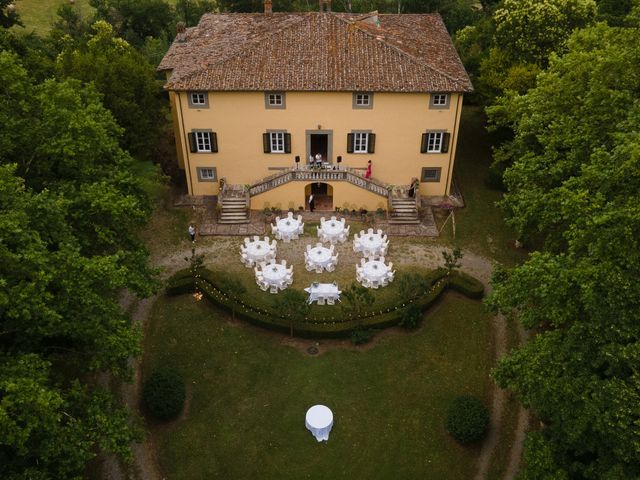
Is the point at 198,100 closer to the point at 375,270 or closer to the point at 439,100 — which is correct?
the point at 439,100

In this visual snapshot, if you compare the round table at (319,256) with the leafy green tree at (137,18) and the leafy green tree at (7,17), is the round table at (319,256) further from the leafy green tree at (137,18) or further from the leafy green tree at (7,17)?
the leafy green tree at (137,18)

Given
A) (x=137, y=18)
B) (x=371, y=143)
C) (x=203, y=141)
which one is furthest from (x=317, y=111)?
(x=137, y=18)

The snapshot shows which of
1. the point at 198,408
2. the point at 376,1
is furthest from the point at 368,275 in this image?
the point at 376,1

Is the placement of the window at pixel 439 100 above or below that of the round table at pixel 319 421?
above

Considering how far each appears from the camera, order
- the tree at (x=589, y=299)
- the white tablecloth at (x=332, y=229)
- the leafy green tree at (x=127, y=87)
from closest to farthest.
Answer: the tree at (x=589, y=299) → the leafy green tree at (x=127, y=87) → the white tablecloth at (x=332, y=229)

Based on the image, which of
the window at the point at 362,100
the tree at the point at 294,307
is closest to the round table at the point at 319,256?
the tree at the point at 294,307

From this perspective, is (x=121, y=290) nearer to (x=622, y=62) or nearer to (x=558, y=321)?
(x=558, y=321)
